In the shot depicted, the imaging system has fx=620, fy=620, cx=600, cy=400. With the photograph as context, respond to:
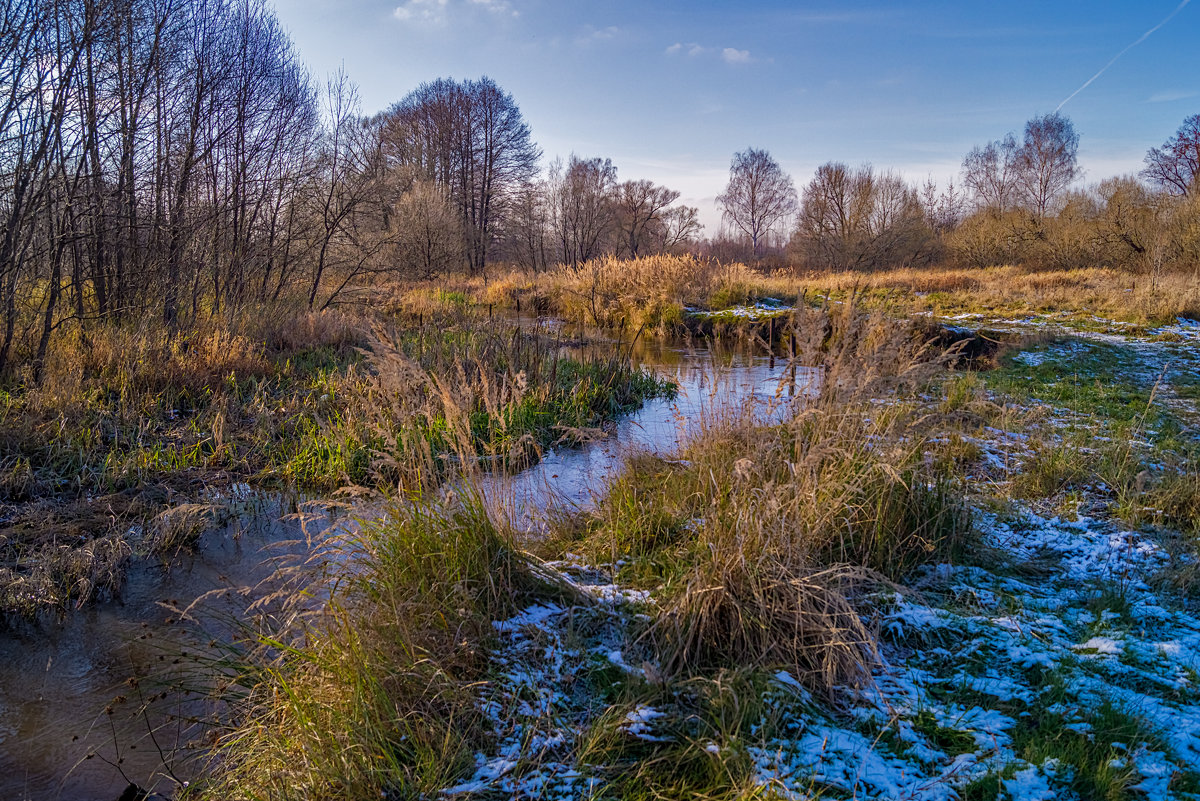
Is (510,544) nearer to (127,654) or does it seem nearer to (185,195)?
(127,654)

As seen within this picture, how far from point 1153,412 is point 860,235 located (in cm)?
2351

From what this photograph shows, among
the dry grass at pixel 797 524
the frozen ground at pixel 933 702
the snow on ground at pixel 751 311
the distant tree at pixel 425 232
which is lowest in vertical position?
the frozen ground at pixel 933 702

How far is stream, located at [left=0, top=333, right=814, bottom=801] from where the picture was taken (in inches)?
92.4

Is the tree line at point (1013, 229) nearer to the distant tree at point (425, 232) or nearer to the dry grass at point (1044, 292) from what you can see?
the dry grass at point (1044, 292)

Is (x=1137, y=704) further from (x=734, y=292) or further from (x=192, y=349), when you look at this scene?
(x=734, y=292)

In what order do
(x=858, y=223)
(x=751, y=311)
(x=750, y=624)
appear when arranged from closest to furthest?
(x=750, y=624)
(x=751, y=311)
(x=858, y=223)

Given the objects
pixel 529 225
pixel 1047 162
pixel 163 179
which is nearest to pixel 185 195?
pixel 163 179

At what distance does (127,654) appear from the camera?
3.06 metres

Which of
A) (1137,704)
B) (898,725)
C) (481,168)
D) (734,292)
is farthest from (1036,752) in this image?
(481,168)

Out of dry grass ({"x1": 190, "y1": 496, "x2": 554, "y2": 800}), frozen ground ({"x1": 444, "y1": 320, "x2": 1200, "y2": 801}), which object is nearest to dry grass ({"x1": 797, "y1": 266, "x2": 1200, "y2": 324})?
frozen ground ({"x1": 444, "y1": 320, "x2": 1200, "y2": 801})

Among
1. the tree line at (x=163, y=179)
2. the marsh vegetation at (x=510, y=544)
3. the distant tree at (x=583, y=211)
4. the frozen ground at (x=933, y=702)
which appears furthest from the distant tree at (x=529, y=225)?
the frozen ground at (x=933, y=702)

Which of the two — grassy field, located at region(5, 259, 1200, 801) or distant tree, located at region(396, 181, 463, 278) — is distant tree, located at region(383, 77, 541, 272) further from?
grassy field, located at region(5, 259, 1200, 801)

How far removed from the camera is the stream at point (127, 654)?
2.35m

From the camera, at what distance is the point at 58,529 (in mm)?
4141
